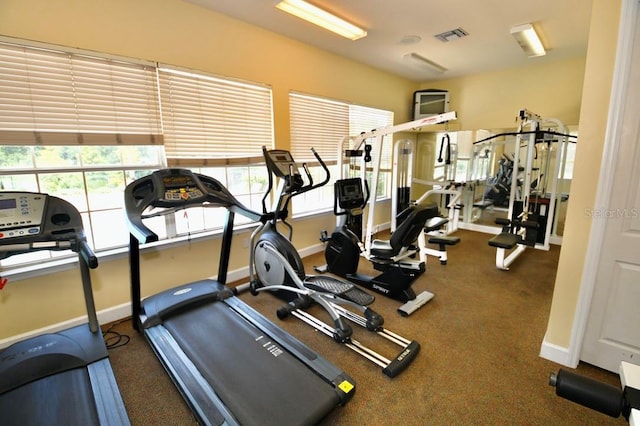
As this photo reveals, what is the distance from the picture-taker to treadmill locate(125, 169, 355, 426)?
1.62 meters

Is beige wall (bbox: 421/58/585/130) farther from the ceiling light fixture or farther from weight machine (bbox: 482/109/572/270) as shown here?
the ceiling light fixture

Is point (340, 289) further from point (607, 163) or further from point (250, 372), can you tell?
point (607, 163)

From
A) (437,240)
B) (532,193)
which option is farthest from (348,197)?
(532,193)

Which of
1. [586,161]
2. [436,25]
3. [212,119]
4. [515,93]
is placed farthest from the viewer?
[515,93]

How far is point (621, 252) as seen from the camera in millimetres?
1873

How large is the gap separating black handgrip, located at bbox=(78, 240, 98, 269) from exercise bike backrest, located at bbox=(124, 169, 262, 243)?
0.85 feet

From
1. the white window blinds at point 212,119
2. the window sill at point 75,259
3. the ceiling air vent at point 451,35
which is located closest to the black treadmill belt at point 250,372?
the window sill at point 75,259

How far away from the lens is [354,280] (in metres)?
3.31

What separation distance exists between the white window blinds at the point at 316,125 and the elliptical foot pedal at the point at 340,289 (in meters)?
1.87

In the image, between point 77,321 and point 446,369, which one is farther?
point 77,321

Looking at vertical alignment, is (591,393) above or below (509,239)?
above

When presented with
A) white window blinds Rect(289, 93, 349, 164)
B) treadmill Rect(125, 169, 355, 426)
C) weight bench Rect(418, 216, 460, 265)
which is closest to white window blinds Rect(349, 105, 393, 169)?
white window blinds Rect(289, 93, 349, 164)

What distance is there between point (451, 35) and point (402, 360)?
361 cm

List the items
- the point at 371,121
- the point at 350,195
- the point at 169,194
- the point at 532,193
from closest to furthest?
the point at 169,194 < the point at 350,195 < the point at 532,193 < the point at 371,121
